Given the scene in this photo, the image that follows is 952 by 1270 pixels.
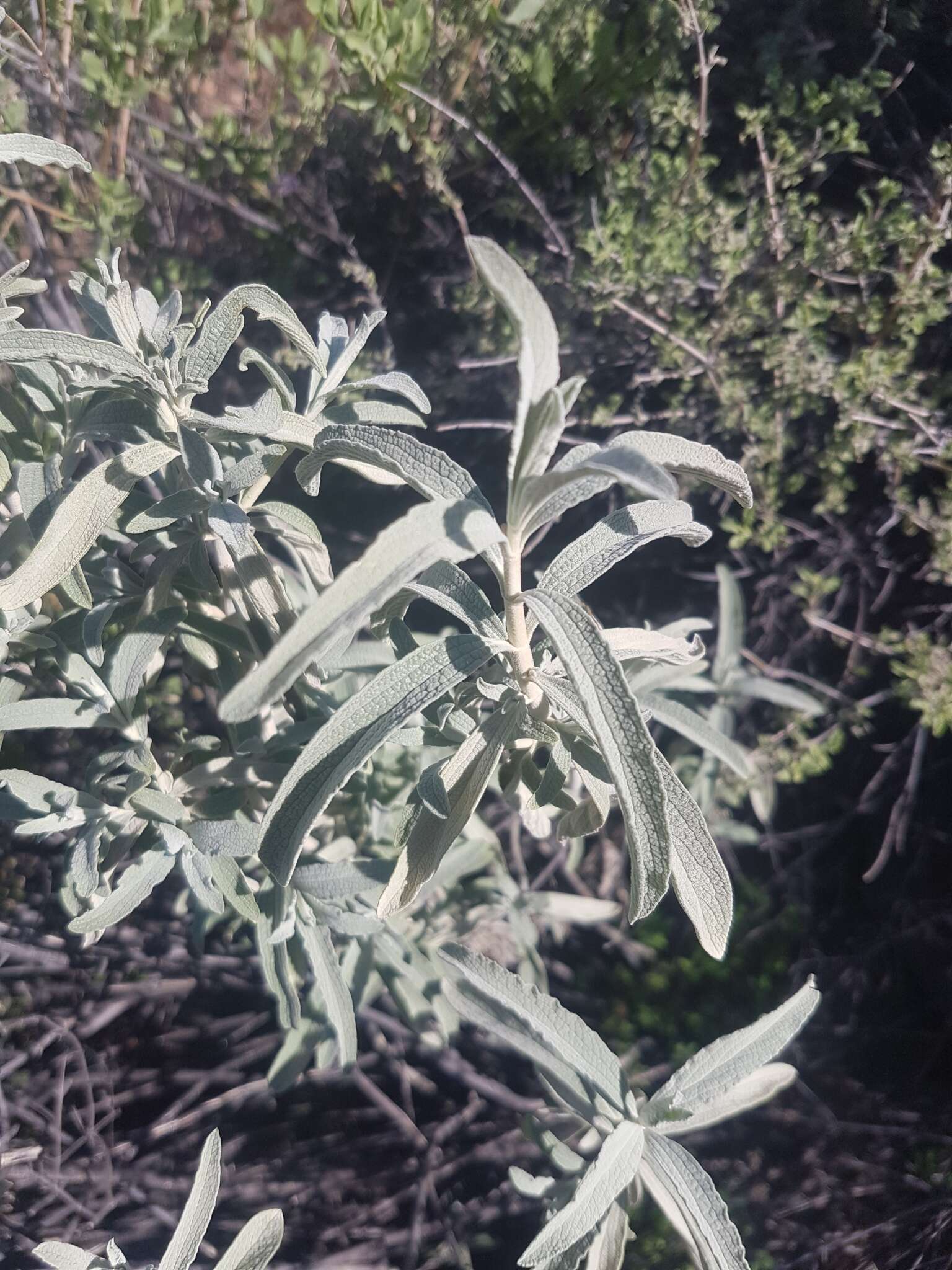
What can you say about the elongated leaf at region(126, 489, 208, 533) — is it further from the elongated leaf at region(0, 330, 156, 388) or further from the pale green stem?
the pale green stem

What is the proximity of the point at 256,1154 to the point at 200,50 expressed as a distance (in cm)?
239

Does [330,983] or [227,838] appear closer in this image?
[227,838]


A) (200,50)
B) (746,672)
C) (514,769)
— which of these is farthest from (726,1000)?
(200,50)

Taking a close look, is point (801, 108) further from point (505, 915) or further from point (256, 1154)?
point (256, 1154)

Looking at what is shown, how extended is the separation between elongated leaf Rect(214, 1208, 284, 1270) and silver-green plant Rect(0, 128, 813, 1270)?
9.3 inches

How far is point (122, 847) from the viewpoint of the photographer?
1.18m

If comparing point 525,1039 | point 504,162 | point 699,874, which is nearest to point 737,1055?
point 525,1039

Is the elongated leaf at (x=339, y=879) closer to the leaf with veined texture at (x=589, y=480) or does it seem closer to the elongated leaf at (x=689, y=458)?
the leaf with veined texture at (x=589, y=480)

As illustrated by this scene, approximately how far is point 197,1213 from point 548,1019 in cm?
48

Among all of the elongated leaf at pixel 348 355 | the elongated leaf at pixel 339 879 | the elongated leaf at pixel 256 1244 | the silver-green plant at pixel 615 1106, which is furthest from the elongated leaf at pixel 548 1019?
the elongated leaf at pixel 348 355

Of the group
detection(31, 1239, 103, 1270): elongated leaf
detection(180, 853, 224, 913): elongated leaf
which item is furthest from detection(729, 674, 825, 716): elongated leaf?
detection(31, 1239, 103, 1270): elongated leaf

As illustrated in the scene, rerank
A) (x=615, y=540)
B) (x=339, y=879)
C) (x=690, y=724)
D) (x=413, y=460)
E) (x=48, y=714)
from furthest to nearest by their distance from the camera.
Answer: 1. (x=690, y=724)
2. (x=339, y=879)
3. (x=48, y=714)
4. (x=615, y=540)
5. (x=413, y=460)

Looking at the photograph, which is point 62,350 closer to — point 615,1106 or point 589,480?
point 589,480

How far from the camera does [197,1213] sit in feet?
Answer: 3.36
